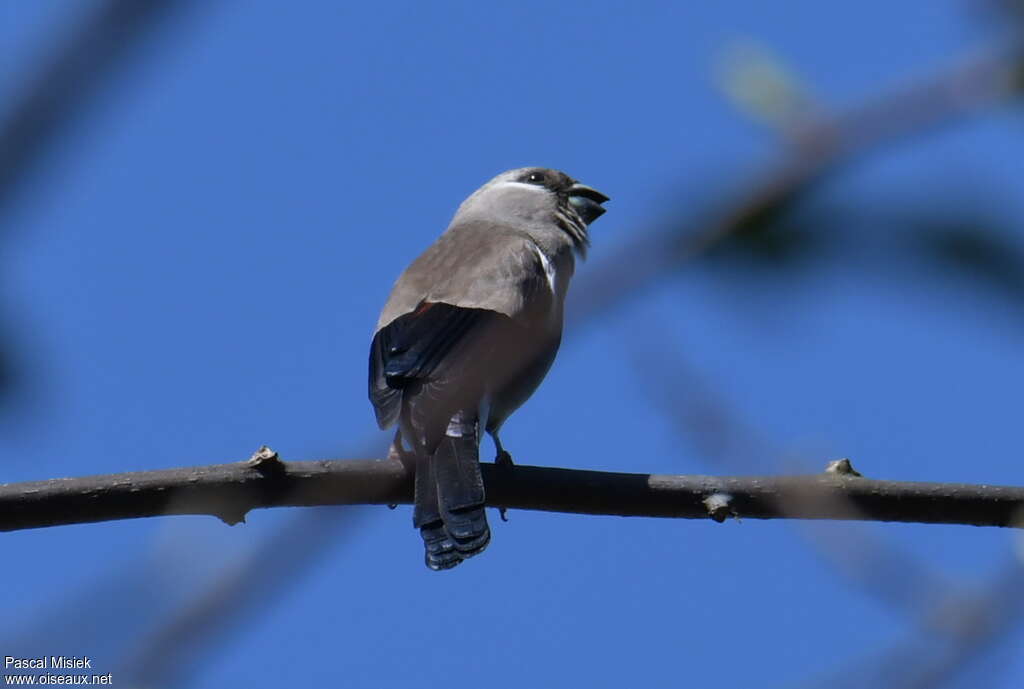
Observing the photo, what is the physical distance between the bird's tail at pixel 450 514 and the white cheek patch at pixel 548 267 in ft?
5.03

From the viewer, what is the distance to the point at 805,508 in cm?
258

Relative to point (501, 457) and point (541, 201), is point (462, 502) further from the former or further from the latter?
point (541, 201)

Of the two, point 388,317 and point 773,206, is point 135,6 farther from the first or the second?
point 388,317

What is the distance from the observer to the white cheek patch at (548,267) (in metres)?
5.86

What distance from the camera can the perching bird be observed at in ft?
14.4

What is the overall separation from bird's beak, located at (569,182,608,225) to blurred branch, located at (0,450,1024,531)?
340 cm

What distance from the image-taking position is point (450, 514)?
14.3 feet

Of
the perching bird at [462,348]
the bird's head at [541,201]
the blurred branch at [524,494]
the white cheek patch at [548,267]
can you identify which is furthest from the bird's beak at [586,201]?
the blurred branch at [524,494]

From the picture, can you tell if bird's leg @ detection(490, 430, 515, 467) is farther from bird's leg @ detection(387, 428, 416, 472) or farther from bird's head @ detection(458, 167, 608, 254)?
bird's head @ detection(458, 167, 608, 254)

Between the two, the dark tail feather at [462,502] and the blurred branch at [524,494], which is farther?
the dark tail feather at [462,502]

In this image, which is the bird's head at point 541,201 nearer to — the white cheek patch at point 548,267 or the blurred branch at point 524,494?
the white cheek patch at point 548,267

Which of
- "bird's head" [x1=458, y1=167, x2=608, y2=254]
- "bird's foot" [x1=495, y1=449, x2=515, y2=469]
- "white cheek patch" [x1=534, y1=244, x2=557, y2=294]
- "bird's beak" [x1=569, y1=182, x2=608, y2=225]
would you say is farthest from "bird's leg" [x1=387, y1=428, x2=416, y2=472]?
"bird's beak" [x1=569, y1=182, x2=608, y2=225]

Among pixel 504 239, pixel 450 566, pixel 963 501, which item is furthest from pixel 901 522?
pixel 504 239

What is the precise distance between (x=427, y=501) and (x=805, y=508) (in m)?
2.05
